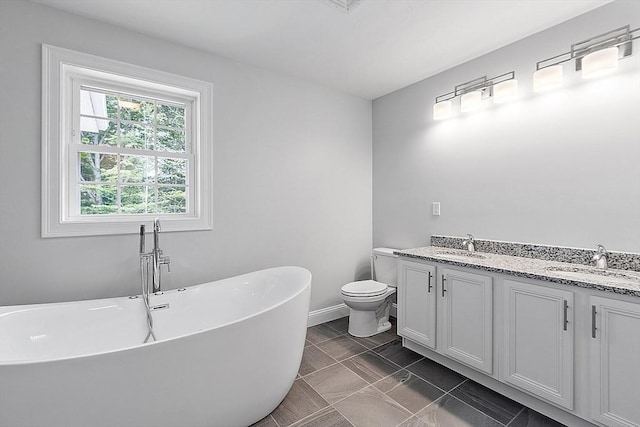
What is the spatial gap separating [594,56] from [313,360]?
2.77m

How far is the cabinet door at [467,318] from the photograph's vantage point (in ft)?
6.06

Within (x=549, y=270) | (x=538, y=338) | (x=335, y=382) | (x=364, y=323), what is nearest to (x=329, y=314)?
(x=364, y=323)

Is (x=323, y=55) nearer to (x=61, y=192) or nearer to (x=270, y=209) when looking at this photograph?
(x=270, y=209)

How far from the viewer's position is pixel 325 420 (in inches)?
64.7

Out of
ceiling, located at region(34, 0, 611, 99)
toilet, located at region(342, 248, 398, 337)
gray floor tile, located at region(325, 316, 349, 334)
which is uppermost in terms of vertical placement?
ceiling, located at region(34, 0, 611, 99)

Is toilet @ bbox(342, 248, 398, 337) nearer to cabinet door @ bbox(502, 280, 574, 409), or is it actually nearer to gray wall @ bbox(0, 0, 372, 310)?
gray wall @ bbox(0, 0, 372, 310)

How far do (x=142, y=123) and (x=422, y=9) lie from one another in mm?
2181

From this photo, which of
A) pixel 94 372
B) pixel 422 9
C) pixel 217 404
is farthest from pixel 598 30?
pixel 94 372

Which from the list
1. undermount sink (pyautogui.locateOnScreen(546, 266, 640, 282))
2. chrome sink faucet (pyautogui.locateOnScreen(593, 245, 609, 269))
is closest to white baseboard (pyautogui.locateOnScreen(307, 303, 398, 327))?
undermount sink (pyautogui.locateOnScreen(546, 266, 640, 282))

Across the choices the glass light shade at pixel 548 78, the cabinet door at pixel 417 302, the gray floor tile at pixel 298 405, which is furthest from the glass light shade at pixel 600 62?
the gray floor tile at pixel 298 405

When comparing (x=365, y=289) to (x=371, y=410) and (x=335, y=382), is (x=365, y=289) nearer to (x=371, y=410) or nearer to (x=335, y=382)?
(x=335, y=382)

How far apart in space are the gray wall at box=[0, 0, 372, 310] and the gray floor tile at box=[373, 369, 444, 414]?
114cm

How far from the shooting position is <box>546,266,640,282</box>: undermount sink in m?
1.52

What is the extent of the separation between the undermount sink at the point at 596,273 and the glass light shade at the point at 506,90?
126cm
